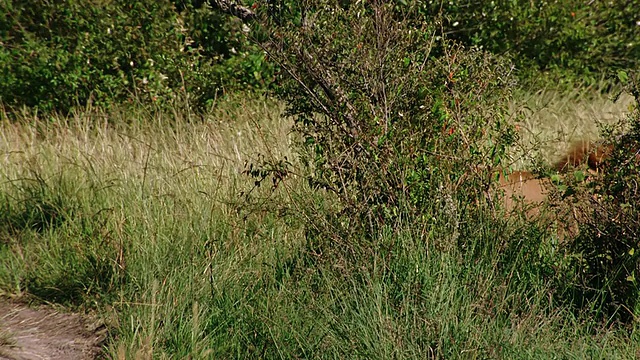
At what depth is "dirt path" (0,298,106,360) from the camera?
4.64m

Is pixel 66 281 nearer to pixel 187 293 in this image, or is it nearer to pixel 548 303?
pixel 187 293

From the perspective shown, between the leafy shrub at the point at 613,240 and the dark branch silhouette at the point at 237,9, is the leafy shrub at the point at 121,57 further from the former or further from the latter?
the leafy shrub at the point at 613,240

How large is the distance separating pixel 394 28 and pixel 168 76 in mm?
5034

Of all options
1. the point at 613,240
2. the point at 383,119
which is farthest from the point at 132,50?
the point at 613,240

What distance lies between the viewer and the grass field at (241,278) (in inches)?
163

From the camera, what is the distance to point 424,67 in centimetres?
514

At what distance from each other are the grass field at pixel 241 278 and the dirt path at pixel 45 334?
0.44 ft

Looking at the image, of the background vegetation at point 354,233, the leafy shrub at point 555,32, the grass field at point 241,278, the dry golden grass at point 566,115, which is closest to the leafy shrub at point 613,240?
the background vegetation at point 354,233

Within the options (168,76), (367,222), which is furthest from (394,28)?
(168,76)

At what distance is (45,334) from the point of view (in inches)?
195

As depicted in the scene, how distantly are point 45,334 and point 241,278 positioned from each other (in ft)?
3.77

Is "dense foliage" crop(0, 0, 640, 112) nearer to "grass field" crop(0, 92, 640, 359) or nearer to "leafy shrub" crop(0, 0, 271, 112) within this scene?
"leafy shrub" crop(0, 0, 271, 112)

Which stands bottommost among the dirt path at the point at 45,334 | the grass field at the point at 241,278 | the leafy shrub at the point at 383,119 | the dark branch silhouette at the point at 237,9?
the dirt path at the point at 45,334

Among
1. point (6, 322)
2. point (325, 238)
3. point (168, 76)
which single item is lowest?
point (6, 322)
